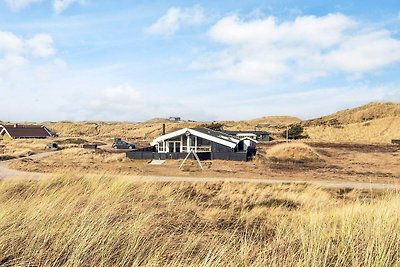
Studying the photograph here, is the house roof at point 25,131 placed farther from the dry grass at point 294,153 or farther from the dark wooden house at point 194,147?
the dry grass at point 294,153

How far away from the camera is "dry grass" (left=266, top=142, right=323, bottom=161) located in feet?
155

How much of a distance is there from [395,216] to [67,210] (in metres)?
5.99

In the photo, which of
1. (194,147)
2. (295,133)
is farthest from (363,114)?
(194,147)

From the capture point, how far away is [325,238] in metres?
5.60

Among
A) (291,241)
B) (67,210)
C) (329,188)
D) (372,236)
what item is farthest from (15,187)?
(329,188)

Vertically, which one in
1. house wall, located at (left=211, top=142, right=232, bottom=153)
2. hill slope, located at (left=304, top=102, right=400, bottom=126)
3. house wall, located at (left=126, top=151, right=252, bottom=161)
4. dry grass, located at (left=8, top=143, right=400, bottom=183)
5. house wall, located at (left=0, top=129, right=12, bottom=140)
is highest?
hill slope, located at (left=304, top=102, right=400, bottom=126)

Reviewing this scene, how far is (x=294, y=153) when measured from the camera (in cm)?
4875

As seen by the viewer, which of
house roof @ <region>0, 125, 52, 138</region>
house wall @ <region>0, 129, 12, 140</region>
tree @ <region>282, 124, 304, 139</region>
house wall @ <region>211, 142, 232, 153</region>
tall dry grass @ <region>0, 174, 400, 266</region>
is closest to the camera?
tall dry grass @ <region>0, 174, 400, 266</region>

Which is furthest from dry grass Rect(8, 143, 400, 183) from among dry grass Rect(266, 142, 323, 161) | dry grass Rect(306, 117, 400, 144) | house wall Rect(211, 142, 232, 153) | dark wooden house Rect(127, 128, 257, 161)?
dry grass Rect(306, 117, 400, 144)

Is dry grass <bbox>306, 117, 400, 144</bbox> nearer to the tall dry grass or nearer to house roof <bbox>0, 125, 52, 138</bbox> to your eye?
house roof <bbox>0, 125, 52, 138</bbox>

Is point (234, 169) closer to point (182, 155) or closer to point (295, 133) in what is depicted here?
point (182, 155)

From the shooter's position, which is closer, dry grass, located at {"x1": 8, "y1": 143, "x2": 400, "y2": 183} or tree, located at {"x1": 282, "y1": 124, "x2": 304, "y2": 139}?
dry grass, located at {"x1": 8, "y1": 143, "x2": 400, "y2": 183}

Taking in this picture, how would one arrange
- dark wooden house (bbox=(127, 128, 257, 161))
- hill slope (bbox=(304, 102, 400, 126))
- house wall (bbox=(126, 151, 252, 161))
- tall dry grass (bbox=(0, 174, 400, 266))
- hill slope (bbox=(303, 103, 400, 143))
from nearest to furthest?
tall dry grass (bbox=(0, 174, 400, 266)) → house wall (bbox=(126, 151, 252, 161)) → dark wooden house (bbox=(127, 128, 257, 161)) → hill slope (bbox=(303, 103, 400, 143)) → hill slope (bbox=(304, 102, 400, 126))

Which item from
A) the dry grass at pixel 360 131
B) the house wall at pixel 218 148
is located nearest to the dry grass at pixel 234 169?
the house wall at pixel 218 148
